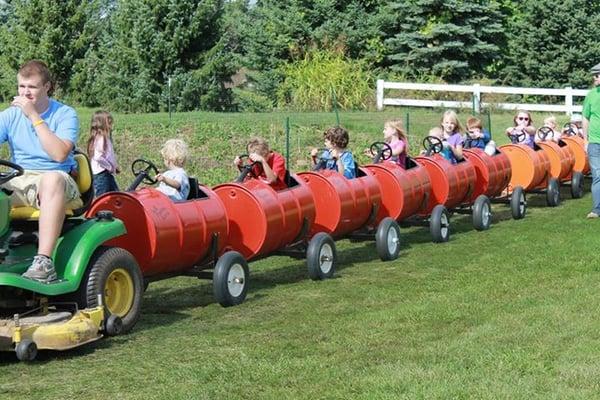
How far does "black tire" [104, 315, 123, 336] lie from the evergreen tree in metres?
32.1

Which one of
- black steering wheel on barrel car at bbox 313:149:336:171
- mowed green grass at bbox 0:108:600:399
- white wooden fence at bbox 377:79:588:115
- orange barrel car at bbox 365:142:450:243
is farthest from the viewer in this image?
white wooden fence at bbox 377:79:588:115

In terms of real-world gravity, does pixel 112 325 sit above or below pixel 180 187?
below

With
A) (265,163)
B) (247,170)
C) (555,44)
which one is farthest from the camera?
(555,44)

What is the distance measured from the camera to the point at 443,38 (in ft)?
128

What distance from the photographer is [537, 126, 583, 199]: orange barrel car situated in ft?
55.5

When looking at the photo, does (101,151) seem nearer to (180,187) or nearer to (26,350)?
(180,187)

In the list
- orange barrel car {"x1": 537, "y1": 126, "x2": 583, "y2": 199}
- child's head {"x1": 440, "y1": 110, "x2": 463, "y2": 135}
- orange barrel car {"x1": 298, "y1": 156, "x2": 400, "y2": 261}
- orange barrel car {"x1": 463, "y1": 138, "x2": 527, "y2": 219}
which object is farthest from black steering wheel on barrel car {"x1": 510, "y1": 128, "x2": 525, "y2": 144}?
orange barrel car {"x1": 298, "y1": 156, "x2": 400, "y2": 261}

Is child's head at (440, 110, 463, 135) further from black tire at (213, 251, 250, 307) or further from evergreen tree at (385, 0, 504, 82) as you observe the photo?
evergreen tree at (385, 0, 504, 82)

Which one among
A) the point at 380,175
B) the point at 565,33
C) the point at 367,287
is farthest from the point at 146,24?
the point at 367,287

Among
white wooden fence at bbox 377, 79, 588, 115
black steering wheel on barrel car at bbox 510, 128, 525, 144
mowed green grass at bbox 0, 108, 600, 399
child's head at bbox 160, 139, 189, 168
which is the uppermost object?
white wooden fence at bbox 377, 79, 588, 115

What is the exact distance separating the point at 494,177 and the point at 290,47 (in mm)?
26364

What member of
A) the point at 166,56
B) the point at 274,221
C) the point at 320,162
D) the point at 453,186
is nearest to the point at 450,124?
the point at 453,186

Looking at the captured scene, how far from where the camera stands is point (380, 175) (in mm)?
11984

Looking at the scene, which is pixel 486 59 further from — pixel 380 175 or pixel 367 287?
pixel 367 287
